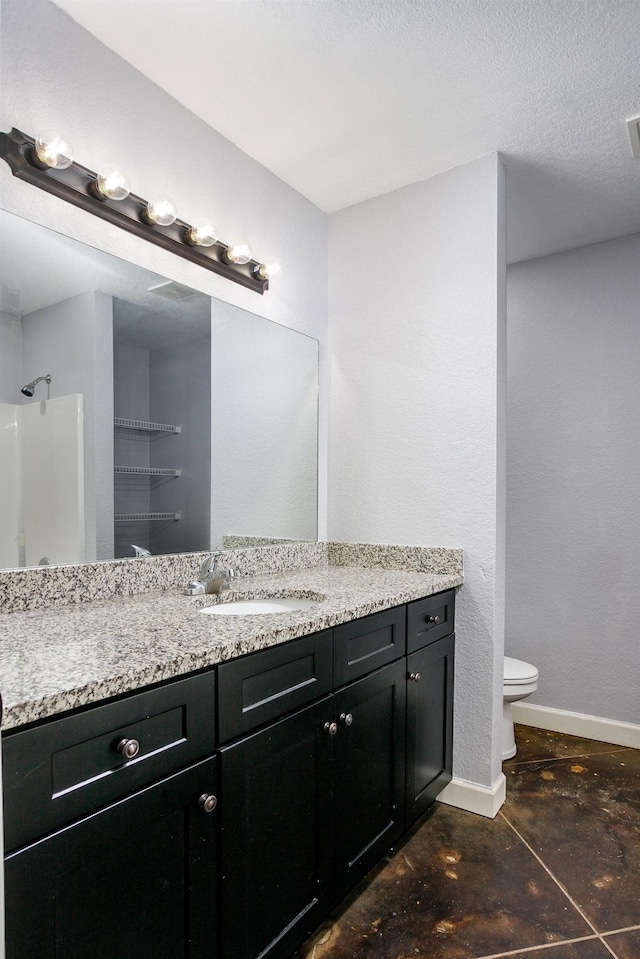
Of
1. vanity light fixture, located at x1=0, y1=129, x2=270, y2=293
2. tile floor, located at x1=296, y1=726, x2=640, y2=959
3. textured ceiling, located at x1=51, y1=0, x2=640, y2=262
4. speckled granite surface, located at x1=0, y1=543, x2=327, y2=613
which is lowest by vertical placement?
tile floor, located at x1=296, y1=726, x2=640, y2=959

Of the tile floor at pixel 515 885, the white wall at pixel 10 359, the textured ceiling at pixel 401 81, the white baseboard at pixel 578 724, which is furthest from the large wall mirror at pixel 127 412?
the white baseboard at pixel 578 724

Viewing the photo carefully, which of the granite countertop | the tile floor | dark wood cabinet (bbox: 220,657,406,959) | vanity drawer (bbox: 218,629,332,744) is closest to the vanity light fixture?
the granite countertop

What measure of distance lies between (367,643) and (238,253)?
1395 mm

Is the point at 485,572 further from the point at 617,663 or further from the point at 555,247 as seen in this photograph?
the point at 555,247

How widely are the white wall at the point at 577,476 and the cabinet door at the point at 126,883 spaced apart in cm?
228

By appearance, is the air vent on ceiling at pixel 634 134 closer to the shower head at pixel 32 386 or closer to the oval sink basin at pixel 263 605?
the oval sink basin at pixel 263 605

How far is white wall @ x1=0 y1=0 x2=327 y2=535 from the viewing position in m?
1.45

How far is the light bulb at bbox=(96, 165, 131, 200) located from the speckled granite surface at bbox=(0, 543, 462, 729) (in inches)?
40.8

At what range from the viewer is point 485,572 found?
2.17 metres

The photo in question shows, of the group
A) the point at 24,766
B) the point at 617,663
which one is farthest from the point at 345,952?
the point at 617,663

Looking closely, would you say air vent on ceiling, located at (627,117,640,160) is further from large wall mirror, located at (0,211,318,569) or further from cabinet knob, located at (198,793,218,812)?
cabinet knob, located at (198,793,218,812)

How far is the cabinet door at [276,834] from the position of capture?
116 centimetres

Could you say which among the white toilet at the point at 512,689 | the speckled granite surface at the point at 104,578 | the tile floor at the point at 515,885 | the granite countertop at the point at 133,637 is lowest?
the tile floor at the point at 515,885

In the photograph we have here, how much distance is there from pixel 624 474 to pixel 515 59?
182 centimetres
